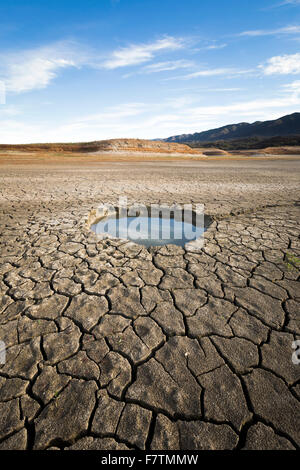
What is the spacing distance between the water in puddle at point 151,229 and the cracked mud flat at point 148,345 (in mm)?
409

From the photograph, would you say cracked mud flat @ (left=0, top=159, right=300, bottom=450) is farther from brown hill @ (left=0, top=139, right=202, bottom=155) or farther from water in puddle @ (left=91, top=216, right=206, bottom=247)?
brown hill @ (left=0, top=139, right=202, bottom=155)

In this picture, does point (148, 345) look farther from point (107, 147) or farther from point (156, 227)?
point (107, 147)

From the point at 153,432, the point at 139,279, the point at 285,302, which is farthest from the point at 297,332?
the point at 139,279

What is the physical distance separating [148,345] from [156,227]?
262 cm

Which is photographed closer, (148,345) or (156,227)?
(148,345)

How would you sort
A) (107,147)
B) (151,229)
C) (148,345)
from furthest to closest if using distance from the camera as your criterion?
(107,147) → (151,229) → (148,345)

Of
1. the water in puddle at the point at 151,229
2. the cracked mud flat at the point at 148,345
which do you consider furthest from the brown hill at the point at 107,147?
the cracked mud flat at the point at 148,345

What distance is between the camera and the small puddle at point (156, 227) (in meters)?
3.47

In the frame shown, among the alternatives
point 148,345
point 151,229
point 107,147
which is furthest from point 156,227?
point 107,147

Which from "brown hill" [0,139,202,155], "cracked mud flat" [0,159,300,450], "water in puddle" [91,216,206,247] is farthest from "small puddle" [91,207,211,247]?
"brown hill" [0,139,202,155]

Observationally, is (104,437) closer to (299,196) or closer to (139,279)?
(139,279)

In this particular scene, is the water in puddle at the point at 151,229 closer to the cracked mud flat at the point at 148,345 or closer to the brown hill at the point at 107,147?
the cracked mud flat at the point at 148,345

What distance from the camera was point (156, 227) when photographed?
4016 mm
